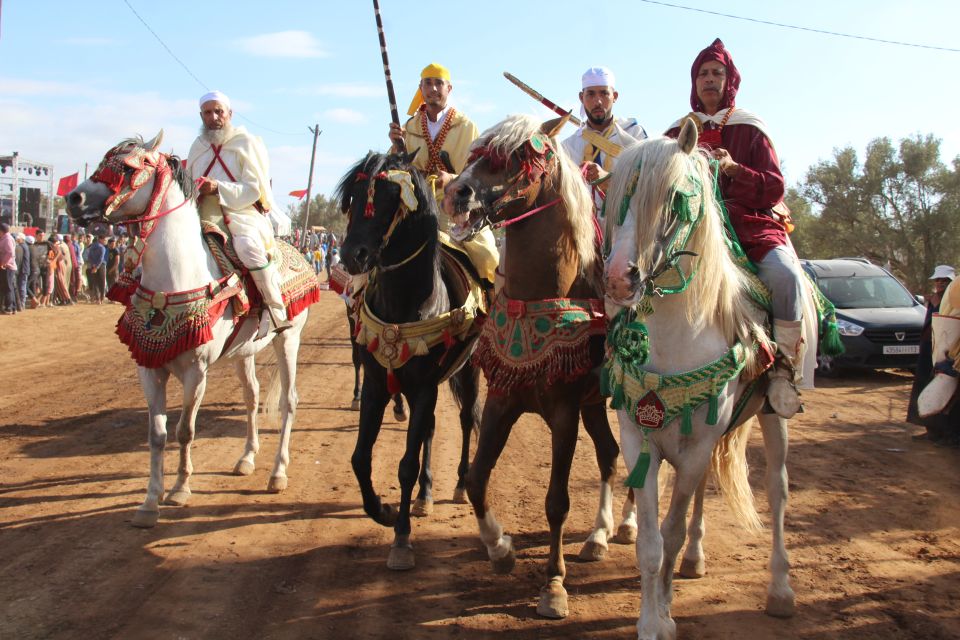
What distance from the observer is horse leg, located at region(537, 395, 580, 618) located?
179 inches

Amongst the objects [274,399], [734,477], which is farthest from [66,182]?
[734,477]

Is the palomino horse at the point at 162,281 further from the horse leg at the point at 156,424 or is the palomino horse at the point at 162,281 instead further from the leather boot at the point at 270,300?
the leather boot at the point at 270,300

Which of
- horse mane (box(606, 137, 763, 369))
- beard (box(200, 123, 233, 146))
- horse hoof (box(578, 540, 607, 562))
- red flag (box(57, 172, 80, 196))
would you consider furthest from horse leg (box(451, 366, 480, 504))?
red flag (box(57, 172, 80, 196))

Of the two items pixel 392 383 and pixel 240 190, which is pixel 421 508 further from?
pixel 240 190

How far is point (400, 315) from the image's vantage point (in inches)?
211

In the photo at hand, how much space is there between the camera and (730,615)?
465 cm

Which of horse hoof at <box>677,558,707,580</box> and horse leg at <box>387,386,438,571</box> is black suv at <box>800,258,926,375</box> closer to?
horse hoof at <box>677,558,707,580</box>

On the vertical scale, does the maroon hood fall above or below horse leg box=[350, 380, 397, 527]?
above

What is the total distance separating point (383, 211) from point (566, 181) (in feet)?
3.85

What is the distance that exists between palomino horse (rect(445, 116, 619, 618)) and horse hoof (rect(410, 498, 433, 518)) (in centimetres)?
159

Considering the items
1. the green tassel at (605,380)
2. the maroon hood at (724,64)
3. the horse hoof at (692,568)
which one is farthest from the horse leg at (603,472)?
the maroon hood at (724,64)

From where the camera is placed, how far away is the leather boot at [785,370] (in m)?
4.45

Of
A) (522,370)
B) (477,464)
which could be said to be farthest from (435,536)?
(522,370)

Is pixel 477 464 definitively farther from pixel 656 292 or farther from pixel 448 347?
pixel 656 292
